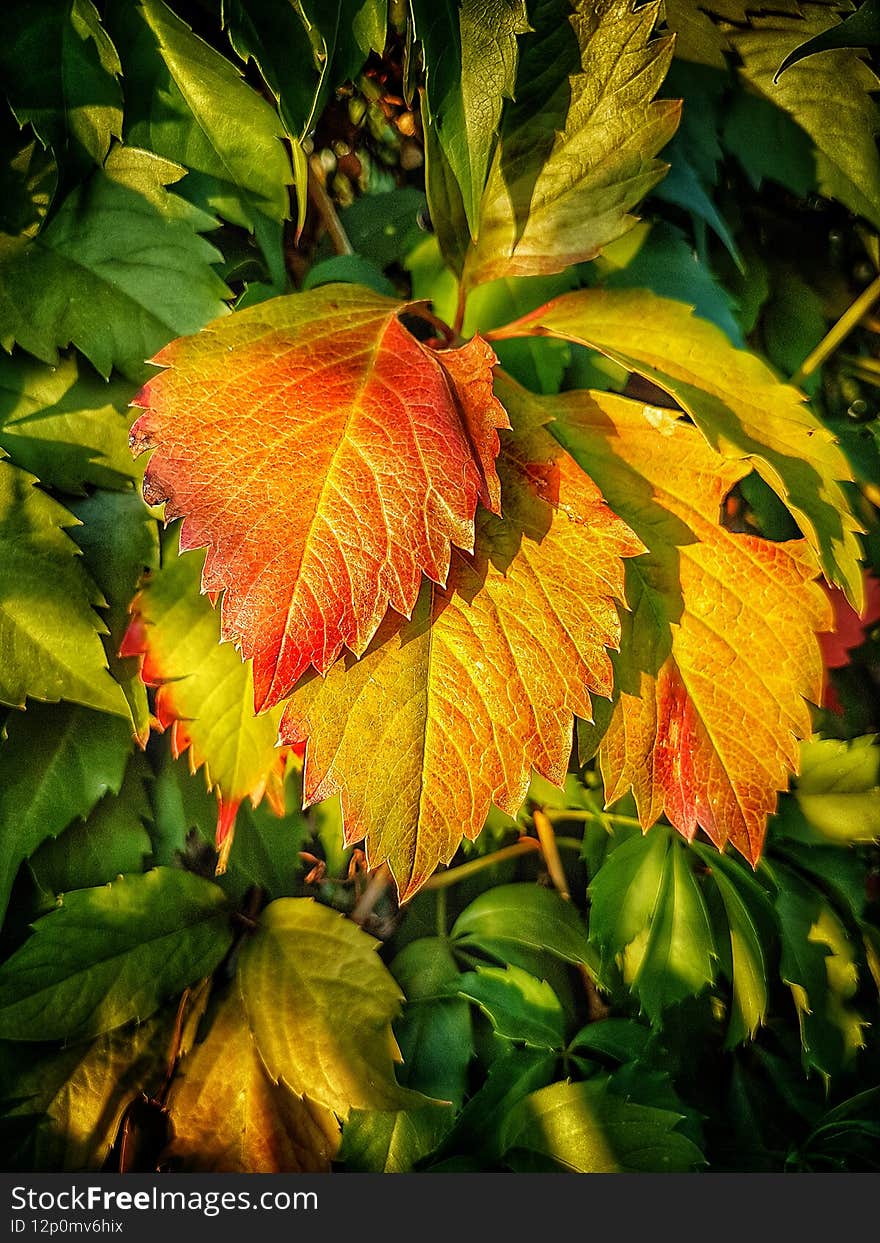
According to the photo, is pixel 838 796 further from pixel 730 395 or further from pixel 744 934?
pixel 730 395

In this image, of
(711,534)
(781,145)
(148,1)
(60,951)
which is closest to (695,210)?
(781,145)

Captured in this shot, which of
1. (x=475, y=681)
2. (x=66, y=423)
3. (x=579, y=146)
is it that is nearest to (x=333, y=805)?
(x=475, y=681)

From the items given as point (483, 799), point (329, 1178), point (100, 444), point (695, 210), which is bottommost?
point (329, 1178)

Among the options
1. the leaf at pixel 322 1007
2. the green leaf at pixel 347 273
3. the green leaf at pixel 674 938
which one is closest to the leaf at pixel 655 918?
the green leaf at pixel 674 938

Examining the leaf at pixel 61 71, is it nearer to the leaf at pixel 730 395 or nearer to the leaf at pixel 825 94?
the leaf at pixel 730 395

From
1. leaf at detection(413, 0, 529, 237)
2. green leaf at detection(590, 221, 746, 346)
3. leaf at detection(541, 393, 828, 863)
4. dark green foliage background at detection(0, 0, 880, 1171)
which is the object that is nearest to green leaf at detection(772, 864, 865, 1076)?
dark green foliage background at detection(0, 0, 880, 1171)

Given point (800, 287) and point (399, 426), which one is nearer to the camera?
point (399, 426)

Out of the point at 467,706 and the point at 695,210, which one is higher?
the point at 695,210

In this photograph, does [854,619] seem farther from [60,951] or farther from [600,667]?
[60,951]
